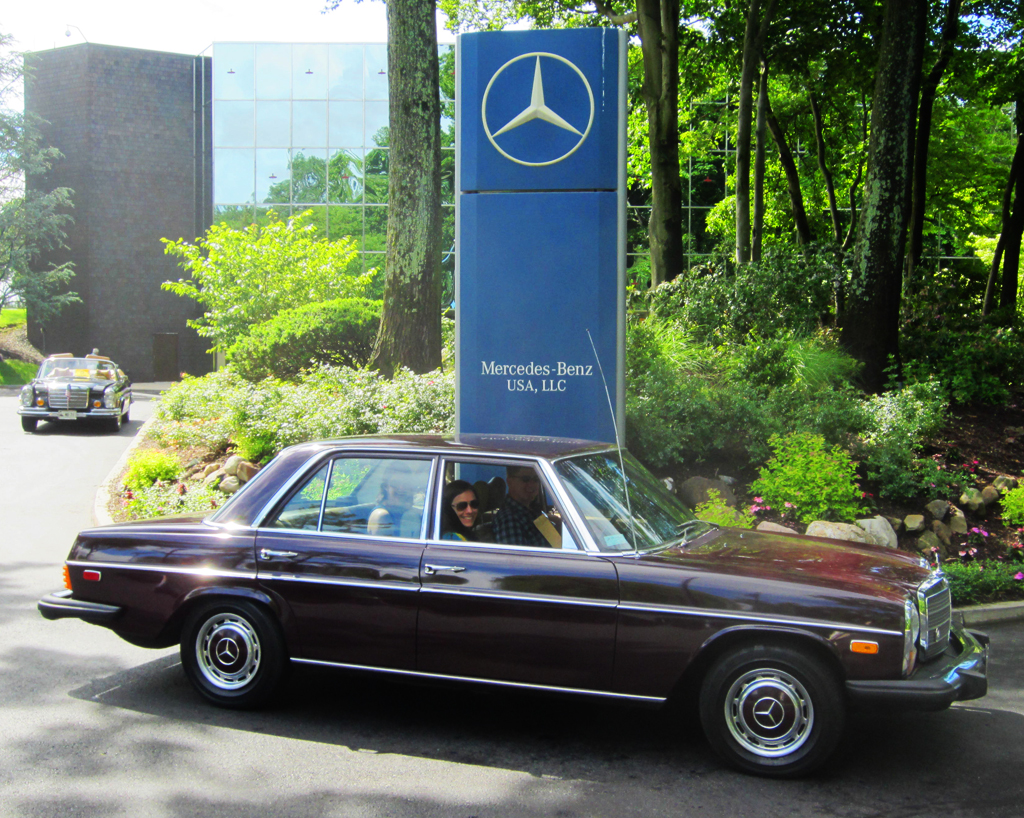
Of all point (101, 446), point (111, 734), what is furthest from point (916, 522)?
point (101, 446)

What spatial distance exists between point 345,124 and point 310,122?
4.54 feet

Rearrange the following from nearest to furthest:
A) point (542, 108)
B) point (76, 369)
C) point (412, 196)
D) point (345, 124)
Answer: point (542, 108)
point (412, 196)
point (76, 369)
point (345, 124)

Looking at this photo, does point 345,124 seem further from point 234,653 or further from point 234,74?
point 234,653

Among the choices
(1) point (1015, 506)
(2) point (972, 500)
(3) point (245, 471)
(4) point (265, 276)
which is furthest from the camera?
(4) point (265, 276)

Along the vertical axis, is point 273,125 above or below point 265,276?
above

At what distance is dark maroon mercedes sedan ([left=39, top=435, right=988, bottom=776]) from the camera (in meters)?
4.23

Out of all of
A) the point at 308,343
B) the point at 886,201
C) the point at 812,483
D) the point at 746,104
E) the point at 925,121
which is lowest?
the point at 812,483

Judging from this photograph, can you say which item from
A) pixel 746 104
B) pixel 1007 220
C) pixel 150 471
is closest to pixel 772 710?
pixel 150 471

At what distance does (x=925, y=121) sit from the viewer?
63.8ft

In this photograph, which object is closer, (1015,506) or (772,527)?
(772,527)

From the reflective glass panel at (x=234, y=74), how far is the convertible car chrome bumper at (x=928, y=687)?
123 ft

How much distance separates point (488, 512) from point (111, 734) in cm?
226

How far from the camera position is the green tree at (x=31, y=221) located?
1569 inches

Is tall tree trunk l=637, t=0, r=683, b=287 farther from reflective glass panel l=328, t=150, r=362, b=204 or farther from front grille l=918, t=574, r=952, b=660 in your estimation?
reflective glass panel l=328, t=150, r=362, b=204
